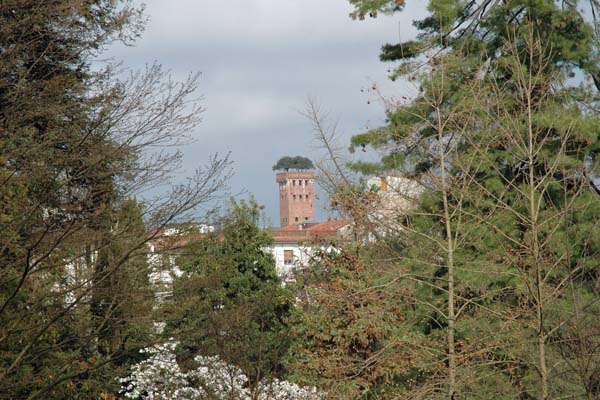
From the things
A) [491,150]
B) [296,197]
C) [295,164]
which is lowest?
[491,150]

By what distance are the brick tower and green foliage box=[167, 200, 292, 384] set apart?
11261 centimetres

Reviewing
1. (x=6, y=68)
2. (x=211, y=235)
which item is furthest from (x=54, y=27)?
(x=211, y=235)

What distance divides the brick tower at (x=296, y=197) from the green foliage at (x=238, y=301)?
11261 cm

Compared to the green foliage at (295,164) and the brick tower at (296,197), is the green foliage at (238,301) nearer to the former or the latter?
the brick tower at (296,197)

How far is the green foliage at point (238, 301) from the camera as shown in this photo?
55.7ft

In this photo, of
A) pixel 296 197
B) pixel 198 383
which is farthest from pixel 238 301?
pixel 296 197

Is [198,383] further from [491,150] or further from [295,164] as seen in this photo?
[295,164]

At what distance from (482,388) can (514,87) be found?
7.32 m

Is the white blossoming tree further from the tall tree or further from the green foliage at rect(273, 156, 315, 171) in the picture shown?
the green foliage at rect(273, 156, 315, 171)

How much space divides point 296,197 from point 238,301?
11445cm

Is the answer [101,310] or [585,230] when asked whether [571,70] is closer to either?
[585,230]

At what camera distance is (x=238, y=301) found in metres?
19.2

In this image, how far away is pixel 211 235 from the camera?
14.8 m

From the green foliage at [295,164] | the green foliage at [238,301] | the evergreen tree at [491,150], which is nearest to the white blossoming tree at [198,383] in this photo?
the green foliage at [238,301]
